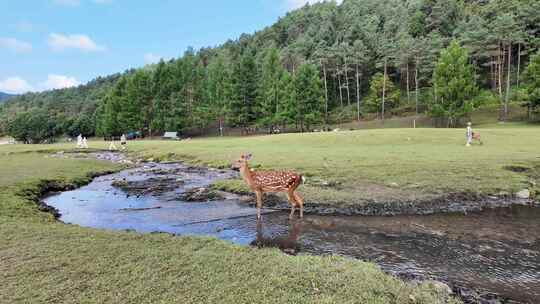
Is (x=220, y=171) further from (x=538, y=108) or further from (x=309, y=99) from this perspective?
(x=538, y=108)

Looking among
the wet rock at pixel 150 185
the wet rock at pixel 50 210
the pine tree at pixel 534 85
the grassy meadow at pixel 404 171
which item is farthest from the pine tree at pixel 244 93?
the wet rock at pixel 50 210

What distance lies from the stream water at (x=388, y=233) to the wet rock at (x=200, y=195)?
0.17 metres

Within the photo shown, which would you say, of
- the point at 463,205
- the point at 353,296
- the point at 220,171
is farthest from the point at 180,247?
the point at 220,171

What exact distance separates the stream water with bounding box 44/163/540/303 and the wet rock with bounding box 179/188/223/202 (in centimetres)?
17

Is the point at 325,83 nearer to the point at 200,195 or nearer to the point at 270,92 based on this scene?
the point at 270,92

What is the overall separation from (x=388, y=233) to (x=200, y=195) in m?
8.01

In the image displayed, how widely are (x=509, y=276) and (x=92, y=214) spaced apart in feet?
40.9

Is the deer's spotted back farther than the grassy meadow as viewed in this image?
No

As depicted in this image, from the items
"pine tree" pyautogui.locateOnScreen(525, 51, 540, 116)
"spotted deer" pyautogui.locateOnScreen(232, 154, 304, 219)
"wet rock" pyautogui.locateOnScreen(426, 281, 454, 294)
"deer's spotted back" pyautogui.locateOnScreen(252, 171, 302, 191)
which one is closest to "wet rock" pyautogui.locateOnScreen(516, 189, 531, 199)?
"spotted deer" pyautogui.locateOnScreen(232, 154, 304, 219)

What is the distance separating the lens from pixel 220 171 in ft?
66.7

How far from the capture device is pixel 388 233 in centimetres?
938

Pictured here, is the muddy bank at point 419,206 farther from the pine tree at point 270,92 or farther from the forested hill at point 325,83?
the pine tree at point 270,92

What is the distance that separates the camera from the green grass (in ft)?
17.7

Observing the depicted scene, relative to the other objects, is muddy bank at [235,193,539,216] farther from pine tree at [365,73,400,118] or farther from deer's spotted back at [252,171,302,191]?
pine tree at [365,73,400,118]
